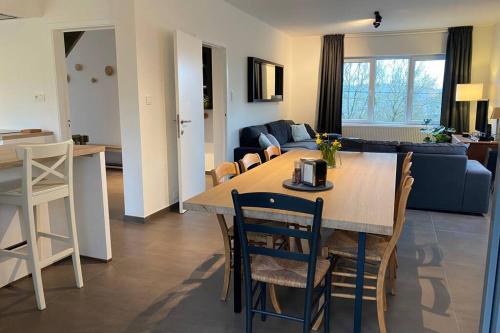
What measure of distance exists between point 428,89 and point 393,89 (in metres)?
0.65

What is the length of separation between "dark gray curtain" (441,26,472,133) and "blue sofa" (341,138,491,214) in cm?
331

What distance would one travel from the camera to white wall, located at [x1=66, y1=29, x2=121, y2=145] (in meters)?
6.59

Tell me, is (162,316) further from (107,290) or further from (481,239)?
(481,239)

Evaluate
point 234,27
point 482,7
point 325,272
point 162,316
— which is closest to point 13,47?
point 234,27

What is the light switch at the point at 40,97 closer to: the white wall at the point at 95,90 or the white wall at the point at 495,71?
the white wall at the point at 95,90

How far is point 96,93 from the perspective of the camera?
22.3 ft

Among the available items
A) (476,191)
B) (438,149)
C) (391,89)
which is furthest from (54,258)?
(391,89)

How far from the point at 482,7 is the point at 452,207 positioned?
3.25 m

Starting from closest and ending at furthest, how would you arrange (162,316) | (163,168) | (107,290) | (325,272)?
(325,272)
(162,316)
(107,290)
(163,168)

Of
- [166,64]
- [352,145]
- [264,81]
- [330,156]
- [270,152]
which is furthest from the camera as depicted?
[264,81]

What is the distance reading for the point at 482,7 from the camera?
5.68 metres

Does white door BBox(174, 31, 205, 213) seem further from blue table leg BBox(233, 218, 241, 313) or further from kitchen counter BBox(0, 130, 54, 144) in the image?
blue table leg BBox(233, 218, 241, 313)

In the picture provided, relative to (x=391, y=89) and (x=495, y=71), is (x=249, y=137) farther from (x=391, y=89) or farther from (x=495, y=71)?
(x=495, y=71)

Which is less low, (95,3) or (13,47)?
(95,3)
